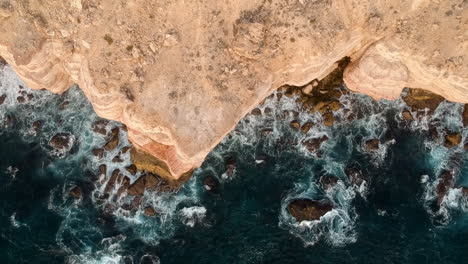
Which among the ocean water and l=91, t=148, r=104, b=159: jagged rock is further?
l=91, t=148, r=104, b=159: jagged rock

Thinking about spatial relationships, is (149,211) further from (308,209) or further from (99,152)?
(308,209)

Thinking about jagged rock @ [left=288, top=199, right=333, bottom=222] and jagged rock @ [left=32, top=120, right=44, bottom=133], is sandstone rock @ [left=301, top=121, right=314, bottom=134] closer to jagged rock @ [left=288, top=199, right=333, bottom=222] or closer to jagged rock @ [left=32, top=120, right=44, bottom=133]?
jagged rock @ [left=288, top=199, right=333, bottom=222]

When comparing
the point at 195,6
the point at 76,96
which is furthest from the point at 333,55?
the point at 76,96

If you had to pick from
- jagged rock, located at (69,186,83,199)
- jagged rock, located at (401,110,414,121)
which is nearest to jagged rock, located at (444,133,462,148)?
jagged rock, located at (401,110,414,121)

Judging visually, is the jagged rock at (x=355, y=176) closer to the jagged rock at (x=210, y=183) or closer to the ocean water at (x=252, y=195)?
the ocean water at (x=252, y=195)

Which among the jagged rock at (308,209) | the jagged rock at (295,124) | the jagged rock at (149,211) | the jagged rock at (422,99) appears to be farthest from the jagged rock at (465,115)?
the jagged rock at (149,211)

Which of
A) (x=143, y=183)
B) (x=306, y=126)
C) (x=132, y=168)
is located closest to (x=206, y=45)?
(x=306, y=126)
